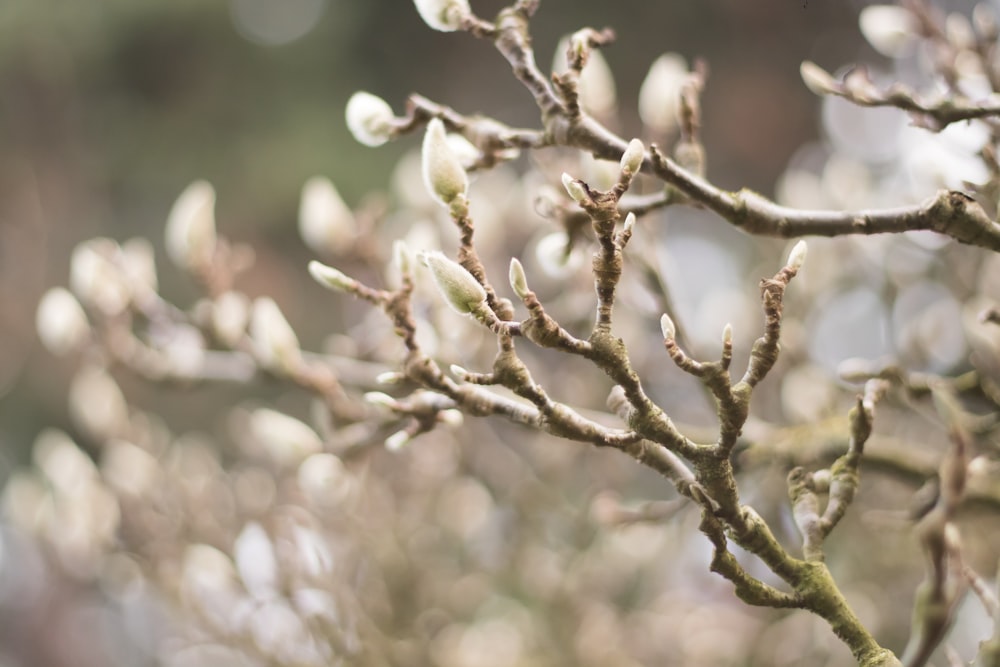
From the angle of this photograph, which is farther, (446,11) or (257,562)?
(257,562)

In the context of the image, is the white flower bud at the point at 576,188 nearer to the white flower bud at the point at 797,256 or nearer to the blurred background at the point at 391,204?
the white flower bud at the point at 797,256

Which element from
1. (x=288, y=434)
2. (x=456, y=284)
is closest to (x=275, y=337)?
(x=288, y=434)

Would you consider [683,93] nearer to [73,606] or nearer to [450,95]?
[450,95]

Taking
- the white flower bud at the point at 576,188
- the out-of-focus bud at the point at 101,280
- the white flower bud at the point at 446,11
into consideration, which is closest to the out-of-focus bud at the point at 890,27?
the white flower bud at the point at 446,11

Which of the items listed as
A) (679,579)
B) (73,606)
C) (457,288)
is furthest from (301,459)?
A: (73,606)

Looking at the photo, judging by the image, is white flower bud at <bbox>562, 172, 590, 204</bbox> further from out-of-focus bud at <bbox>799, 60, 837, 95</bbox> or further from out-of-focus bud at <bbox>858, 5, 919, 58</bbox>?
out-of-focus bud at <bbox>858, 5, 919, 58</bbox>

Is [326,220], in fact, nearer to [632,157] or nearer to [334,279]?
[334,279]
